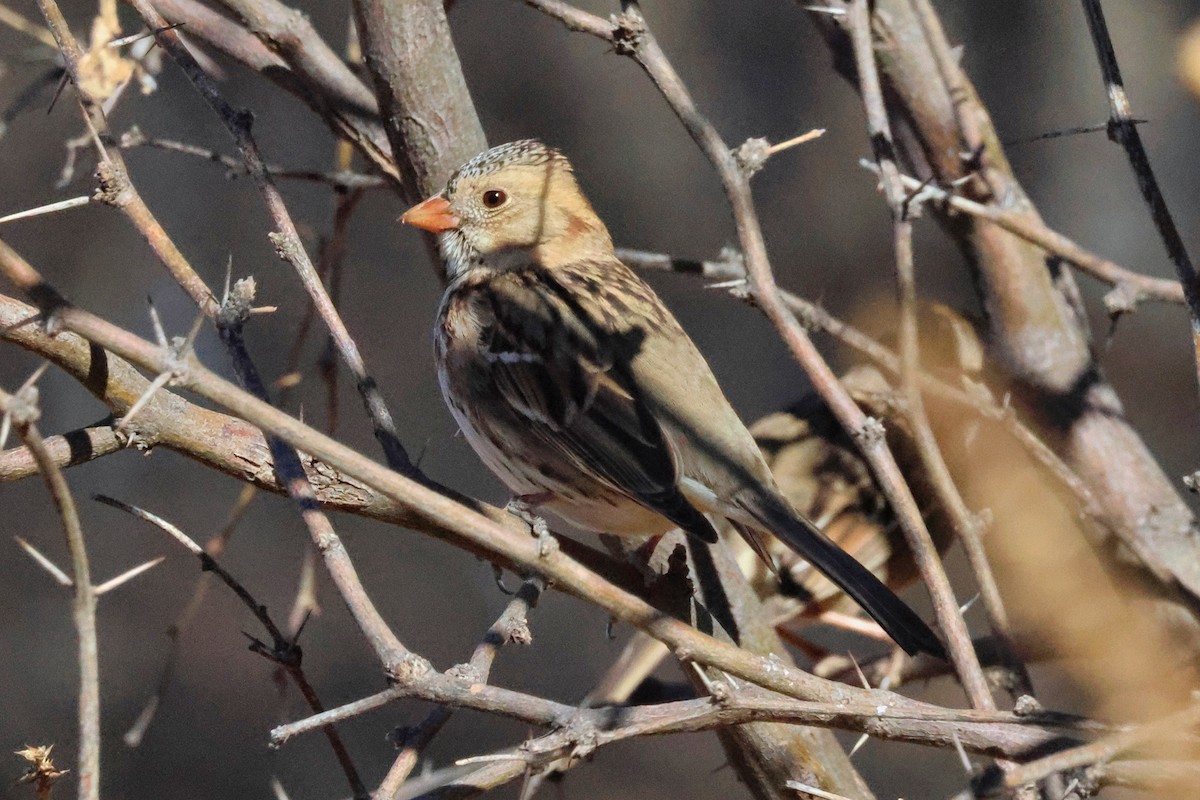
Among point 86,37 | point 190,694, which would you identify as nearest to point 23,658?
point 190,694

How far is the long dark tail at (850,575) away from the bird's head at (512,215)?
3.26ft

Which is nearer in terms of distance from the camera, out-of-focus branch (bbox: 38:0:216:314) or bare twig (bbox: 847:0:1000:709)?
out-of-focus branch (bbox: 38:0:216:314)

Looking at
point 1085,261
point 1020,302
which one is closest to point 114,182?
point 1085,261

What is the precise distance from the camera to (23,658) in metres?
6.05

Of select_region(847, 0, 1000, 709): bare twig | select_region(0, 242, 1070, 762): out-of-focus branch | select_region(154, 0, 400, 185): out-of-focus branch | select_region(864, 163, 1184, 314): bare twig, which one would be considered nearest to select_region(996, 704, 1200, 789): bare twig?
select_region(0, 242, 1070, 762): out-of-focus branch

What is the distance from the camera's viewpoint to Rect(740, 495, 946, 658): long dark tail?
2.34m

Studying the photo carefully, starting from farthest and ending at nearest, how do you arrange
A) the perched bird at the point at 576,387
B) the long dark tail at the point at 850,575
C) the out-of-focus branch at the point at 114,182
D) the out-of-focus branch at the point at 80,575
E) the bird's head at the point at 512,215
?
the bird's head at the point at 512,215, the perched bird at the point at 576,387, the long dark tail at the point at 850,575, the out-of-focus branch at the point at 114,182, the out-of-focus branch at the point at 80,575

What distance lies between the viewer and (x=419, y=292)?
252 inches

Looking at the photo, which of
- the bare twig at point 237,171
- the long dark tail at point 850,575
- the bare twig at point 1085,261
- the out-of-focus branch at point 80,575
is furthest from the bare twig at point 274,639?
the bare twig at point 1085,261

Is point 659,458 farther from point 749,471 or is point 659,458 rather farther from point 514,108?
point 514,108

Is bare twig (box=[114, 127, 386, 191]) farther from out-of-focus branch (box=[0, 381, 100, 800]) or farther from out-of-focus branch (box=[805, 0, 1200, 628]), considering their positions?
out-of-focus branch (box=[0, 381, 100, 800])

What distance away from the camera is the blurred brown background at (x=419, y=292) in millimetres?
5562

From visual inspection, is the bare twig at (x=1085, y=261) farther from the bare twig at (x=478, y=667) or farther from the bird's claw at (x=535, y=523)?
the bare twig at (x=478, y=667)

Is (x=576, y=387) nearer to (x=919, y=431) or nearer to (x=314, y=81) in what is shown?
(x=919, y=431)
